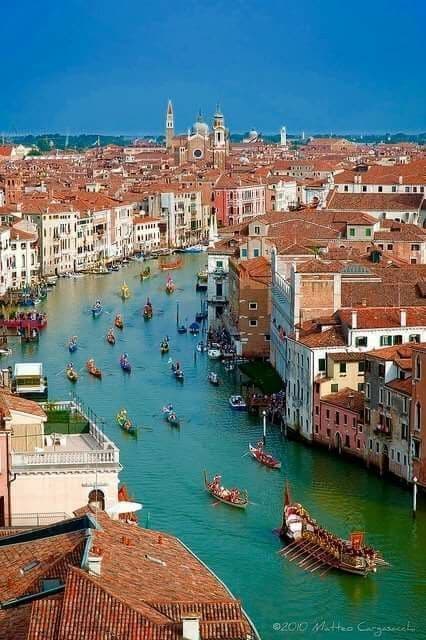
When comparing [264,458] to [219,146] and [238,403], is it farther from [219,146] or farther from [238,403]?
[219,146]

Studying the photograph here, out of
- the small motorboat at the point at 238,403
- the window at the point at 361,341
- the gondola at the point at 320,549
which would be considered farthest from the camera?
the small motorboat at the point at 238,403

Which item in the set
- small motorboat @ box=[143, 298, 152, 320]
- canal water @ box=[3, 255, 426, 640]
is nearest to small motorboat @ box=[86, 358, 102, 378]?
canal water @ box=[3, 255, 426, 640]

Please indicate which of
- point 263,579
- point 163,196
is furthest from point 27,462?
point 163,196

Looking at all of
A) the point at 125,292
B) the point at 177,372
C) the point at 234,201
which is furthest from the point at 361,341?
the point at 234,201

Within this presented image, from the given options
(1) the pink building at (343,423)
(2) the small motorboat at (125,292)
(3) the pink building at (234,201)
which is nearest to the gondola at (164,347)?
(2) the small motorboat at (125,292)

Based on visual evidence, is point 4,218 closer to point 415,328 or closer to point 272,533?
point 415,328

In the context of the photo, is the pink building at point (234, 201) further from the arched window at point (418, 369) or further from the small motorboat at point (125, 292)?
the arched window at point (418, 369)

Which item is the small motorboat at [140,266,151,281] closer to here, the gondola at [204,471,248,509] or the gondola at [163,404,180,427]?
the gondola at [163,404,180,427]
